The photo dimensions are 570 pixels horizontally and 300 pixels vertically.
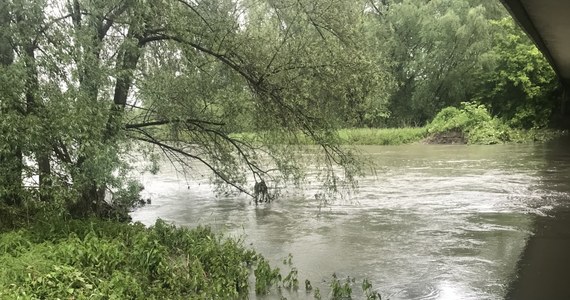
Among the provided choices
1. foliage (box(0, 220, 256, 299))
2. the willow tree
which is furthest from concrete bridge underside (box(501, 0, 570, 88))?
foliage (box(0, 220, 256, 299))

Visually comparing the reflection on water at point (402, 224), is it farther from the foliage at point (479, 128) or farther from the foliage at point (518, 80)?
the foliage at point (518, 80)

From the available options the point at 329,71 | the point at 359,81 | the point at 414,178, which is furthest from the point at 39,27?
the point at 414,178

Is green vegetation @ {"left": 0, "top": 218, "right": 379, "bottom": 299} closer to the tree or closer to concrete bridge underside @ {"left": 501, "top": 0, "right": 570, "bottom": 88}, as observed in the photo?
concrete bridge underside @ {"left": 501, "top": 0, "right": 570, "bottom": 88}

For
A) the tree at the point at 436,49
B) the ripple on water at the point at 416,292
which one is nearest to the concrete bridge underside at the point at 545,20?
the ripple on water at the point at 416,292

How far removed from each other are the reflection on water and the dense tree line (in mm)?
1655

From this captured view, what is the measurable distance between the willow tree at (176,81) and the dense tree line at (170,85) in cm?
2

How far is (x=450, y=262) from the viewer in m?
9.66

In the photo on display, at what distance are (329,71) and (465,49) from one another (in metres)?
36.7

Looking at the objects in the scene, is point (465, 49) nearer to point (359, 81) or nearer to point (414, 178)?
point (414, 178)

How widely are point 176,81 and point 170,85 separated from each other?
17 centimetres

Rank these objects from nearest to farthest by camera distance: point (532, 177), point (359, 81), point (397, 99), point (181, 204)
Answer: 1. point (359, 81)
2. point (181, 204)
3. point (532, 177)
4. point (397, 99)

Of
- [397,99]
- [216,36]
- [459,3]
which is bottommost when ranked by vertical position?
[216,36]

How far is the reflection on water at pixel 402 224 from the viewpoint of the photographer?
9047 mm

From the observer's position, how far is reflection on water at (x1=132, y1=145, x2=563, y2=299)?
905 centimetres
